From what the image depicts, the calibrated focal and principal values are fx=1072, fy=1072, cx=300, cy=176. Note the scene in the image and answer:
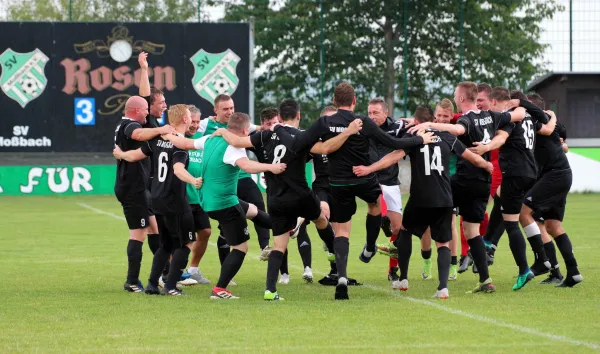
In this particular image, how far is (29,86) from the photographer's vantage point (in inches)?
1112

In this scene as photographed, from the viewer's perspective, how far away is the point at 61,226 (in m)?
19.9

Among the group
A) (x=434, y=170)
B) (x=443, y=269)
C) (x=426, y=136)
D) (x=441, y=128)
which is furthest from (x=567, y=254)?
(x=426, y=136)

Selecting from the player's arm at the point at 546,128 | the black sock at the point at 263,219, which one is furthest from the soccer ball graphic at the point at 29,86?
the player's arm at the point at 546,128

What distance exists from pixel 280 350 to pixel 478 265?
361 cm

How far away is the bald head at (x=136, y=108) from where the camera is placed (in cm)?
1097

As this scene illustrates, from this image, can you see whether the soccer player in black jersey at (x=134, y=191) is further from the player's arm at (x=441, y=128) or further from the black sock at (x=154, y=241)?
the player's arm at (x=441, y=128)

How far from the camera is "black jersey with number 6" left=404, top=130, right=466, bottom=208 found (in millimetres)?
10180

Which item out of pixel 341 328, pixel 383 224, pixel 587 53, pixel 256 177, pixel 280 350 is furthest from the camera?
pixel 587 53

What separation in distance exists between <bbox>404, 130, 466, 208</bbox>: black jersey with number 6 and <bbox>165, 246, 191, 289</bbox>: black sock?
2361 mm

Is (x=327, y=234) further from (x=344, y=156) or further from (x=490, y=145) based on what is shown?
(x=490, y=145)

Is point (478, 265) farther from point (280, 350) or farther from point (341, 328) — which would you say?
point (280, 350)

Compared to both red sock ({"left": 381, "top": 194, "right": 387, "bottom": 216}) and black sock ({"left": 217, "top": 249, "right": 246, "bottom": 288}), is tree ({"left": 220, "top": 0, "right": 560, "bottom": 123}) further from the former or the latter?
black sock ({"left": 217, "top": 249, "right": 246, "bottom": 288})

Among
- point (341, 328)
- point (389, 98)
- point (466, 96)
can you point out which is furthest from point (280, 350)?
point (389, 98)

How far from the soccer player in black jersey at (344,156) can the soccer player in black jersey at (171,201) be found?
1.22 metres
